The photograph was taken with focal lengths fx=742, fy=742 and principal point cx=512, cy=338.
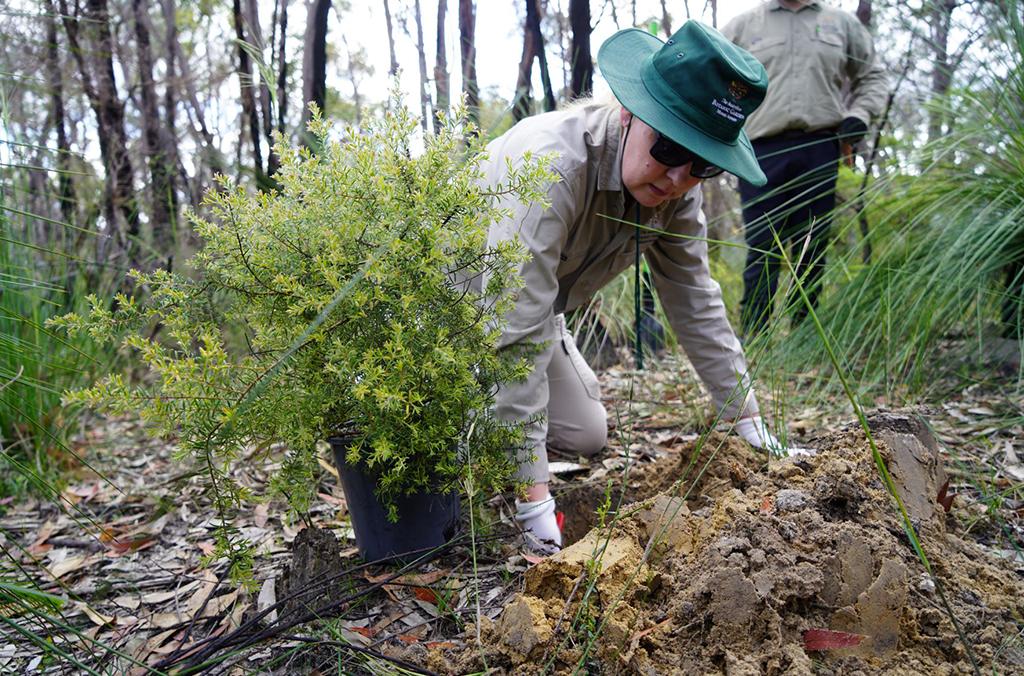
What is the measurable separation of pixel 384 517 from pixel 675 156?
125cm

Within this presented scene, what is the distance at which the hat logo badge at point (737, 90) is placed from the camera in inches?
79.0

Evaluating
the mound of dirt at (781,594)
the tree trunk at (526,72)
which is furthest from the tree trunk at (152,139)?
the mound of dirt at (781,594)

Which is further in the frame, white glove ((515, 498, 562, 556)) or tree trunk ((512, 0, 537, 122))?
tree trunk ((512, 0, 537, 122))

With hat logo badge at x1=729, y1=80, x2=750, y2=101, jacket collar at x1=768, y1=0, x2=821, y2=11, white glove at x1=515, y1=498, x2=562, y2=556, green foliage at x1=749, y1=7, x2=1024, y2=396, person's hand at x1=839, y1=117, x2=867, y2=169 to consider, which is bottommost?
white glove at x1=515, y1=498, x2=562, y2=556

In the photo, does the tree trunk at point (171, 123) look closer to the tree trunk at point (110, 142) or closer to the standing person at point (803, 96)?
the tree trunk at point (110, 142)

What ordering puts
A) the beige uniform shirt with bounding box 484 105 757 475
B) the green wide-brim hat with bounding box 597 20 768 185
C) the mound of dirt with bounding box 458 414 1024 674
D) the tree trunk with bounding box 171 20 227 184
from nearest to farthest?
the mound of dirt with bounding box 458 414 1024 674, the green wide-brim hat with bounding box 597 20 768 185, the beige uniform shirt with bounding box 484 105 757 475, the tree trunk with bounding box 171 20 227 184

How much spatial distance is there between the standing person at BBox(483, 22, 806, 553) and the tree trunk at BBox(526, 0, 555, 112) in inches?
56.2

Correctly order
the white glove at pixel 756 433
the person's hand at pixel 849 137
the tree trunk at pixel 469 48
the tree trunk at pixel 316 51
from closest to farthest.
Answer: the white glove at pixel 756 433 → the person's hand at pixel 849 137 → the tree trunk at pixel 316 51 → the tree trunk at pixel 469 48

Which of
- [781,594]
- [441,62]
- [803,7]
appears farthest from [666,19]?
[781,594]

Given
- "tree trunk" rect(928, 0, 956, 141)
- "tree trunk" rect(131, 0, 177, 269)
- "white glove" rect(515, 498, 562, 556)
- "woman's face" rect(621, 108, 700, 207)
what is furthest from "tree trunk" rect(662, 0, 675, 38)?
"white glove" rect(515, 498, 562, 556)

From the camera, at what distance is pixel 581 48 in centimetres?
390

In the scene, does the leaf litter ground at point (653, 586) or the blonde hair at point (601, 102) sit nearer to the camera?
the leaf litter ground at point (653, 586)

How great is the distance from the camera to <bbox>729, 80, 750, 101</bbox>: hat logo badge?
2.01m

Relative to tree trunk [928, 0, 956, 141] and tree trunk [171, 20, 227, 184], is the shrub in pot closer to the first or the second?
tree trunk [928, 0, 956, 141]
